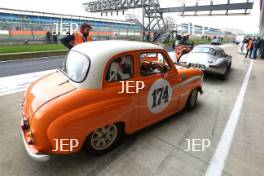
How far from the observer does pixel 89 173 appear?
2545 millimetres

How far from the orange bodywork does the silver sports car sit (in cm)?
519

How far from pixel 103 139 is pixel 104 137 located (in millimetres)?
35

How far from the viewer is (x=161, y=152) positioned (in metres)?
3.07

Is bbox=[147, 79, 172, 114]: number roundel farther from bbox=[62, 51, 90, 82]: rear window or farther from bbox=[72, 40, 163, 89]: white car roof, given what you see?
bbox=[62, 51, 90, 82]: rear window

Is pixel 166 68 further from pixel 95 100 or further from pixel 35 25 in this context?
pixel 35 25

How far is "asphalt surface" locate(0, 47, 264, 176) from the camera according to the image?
263cm

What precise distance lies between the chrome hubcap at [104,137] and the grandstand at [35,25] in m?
15.8

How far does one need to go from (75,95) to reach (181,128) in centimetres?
238

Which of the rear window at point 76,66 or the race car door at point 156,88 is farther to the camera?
the race car door at point 156,88

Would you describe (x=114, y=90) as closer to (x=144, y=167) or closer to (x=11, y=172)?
(x=144, y=167)

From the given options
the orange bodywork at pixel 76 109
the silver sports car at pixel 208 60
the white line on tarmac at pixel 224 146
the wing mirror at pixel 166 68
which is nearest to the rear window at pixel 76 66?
the orange bodywork at pixel 76 109

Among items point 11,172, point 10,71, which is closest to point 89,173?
point 11,172

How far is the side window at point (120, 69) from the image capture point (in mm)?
2734

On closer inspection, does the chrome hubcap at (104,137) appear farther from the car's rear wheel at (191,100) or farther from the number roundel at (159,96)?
the car's rear wheel at (191,100)
